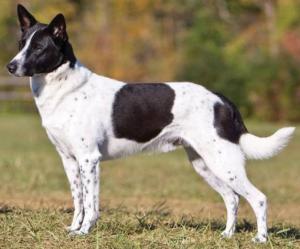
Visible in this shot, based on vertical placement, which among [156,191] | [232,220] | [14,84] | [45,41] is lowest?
[14,84]

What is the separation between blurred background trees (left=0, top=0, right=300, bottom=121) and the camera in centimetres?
3531

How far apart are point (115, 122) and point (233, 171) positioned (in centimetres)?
119

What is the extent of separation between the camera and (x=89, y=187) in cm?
757

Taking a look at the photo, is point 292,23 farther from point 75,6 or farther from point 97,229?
point 97,229

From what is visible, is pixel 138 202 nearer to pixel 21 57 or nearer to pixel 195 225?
pixel 195 225

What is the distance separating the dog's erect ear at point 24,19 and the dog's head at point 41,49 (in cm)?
2

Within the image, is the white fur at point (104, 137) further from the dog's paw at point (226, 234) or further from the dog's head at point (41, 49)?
the dog's head at point (41, 49)

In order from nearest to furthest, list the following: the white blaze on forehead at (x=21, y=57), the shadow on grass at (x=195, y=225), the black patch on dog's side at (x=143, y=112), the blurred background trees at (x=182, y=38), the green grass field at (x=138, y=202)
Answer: the green grass field at (x=138, y=202) → the white blaze on forehead at (x=21, y=57) → the black patch on dog's side at (x=143, y=112) → the shadow on grass at (x=195, y=225) → the blurred background trees at (x=182, y=38)

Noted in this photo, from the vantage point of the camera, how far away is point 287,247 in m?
7.33

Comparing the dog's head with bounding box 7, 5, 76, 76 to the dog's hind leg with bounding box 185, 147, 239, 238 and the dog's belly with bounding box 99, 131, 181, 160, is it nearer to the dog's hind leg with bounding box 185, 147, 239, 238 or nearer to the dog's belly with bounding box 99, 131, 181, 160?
the dog's belly with bounding box 99, 131, 181, 160

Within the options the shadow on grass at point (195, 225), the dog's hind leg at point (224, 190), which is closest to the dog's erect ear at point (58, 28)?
the dog's hind leg at point (224, 190)

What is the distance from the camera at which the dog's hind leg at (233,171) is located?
7770 mm

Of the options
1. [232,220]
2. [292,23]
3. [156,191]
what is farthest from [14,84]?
[232,220]

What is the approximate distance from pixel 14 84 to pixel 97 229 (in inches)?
1308
